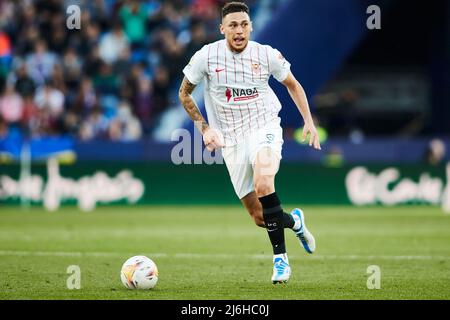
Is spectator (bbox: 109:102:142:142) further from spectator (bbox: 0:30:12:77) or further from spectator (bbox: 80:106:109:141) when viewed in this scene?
spectator (bbox: 0:30:12:77)

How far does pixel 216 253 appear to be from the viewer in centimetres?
1289

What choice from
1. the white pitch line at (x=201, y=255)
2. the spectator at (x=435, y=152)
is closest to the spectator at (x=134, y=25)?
the spectator at (x=435, y=152)

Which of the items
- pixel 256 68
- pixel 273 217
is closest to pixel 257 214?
pixel 273 217

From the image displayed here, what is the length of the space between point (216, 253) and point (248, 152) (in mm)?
3249

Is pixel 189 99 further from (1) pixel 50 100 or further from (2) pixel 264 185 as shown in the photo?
(1) pixel 50 100

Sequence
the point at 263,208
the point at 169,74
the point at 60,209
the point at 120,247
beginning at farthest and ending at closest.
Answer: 1. the point at 169,74
2. the point at 60,209
3. the point at 120,247
4. the point at 263,208

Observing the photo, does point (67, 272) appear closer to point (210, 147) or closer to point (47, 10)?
point (210, 147)

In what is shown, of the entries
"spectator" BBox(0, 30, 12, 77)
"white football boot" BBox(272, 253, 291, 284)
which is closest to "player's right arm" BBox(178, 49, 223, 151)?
"white football boot" BBox(272, 253, 291, 284)

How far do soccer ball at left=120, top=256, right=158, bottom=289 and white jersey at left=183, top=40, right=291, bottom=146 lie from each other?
64.7 inches

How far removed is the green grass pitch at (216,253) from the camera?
8.98 meters

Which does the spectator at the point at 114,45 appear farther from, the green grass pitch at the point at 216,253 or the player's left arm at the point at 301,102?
the player's left arm at the point at 301,102
